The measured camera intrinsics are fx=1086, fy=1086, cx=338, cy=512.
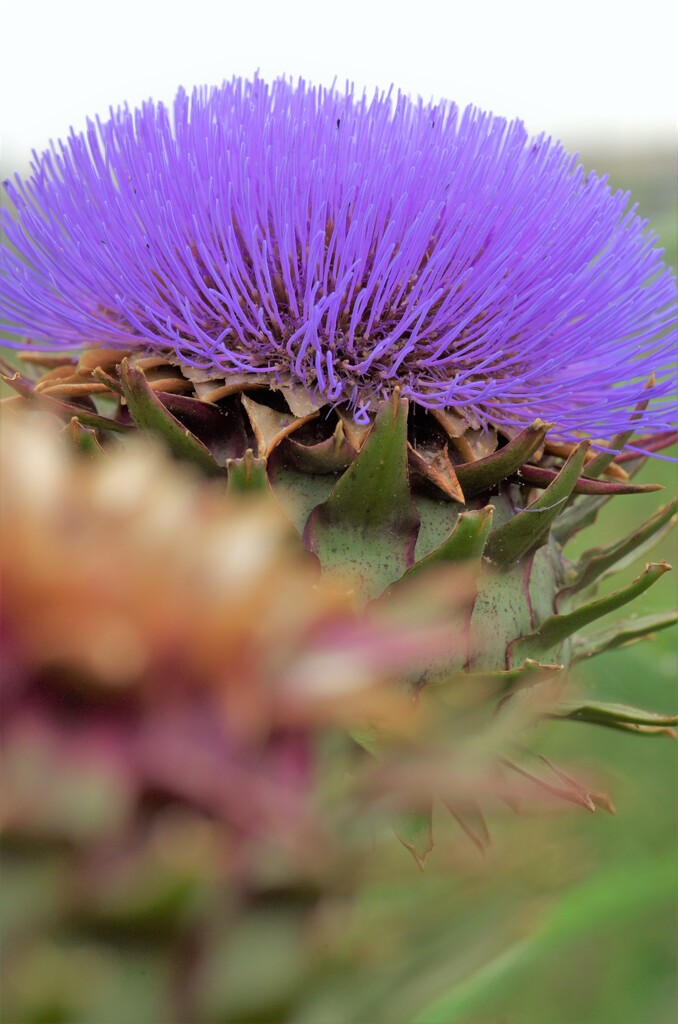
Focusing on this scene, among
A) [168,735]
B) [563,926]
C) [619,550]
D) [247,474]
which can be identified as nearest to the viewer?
[168,735]

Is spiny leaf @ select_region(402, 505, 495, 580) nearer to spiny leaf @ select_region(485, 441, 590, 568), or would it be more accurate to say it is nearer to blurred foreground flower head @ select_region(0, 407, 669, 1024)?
spiny leaf @ select_region(485, 441, 590, 568)

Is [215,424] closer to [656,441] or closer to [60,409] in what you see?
[60,409]

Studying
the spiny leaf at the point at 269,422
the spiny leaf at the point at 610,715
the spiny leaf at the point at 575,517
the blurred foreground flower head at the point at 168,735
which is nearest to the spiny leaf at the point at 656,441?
the spiny leaf at the point at 575,517

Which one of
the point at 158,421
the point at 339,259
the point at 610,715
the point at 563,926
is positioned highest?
the point at 339,259

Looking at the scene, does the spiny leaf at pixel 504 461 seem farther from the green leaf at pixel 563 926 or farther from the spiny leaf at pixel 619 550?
the green leaf at pixel 563 926

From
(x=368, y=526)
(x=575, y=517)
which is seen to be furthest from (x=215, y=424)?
(x=575, y=517)

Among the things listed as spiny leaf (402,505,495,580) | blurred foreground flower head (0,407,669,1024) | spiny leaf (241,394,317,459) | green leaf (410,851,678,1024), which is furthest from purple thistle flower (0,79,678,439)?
blurred foreground flower head (0,407,669,1024)

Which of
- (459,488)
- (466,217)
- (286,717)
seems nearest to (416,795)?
(286,717)

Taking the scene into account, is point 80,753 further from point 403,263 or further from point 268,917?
point 403,263
